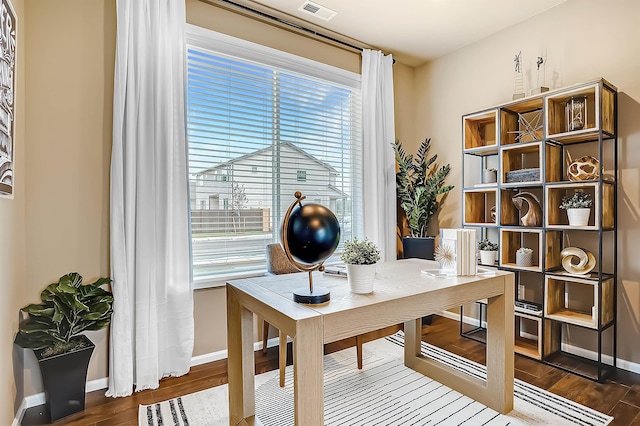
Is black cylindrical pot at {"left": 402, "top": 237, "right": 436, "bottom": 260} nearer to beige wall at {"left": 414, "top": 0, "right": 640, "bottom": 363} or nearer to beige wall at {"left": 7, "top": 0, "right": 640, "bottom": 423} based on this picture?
beige wall at {"left": 414, "top": 0, "right": 640, "bottom": 363}

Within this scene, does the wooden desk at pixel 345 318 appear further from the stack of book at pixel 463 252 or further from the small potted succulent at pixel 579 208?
the small potted succulent at pixel 579 208

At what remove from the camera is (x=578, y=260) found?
2498 millimetres

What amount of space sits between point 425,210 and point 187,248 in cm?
228

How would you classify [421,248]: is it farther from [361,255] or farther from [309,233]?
[309,233]

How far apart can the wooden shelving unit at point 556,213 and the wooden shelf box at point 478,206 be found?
13 mm

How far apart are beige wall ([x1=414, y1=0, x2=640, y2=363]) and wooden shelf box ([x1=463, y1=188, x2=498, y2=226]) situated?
29 cm

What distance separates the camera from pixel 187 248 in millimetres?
2404

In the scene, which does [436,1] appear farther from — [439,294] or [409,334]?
[409,334]

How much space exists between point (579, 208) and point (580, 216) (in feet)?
0.19

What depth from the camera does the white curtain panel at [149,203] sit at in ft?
7.02

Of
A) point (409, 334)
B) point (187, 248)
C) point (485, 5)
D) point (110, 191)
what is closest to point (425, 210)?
point (409, 334)

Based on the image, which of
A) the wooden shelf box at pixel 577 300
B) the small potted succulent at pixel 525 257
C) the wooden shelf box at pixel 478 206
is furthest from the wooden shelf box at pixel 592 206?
the wooden shelf box at pixel 478 206

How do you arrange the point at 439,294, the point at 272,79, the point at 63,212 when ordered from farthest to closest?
the point at 272,79
the point at 63,212
the point at 439,294

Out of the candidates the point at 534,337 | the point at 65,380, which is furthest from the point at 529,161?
the point at 65,380
